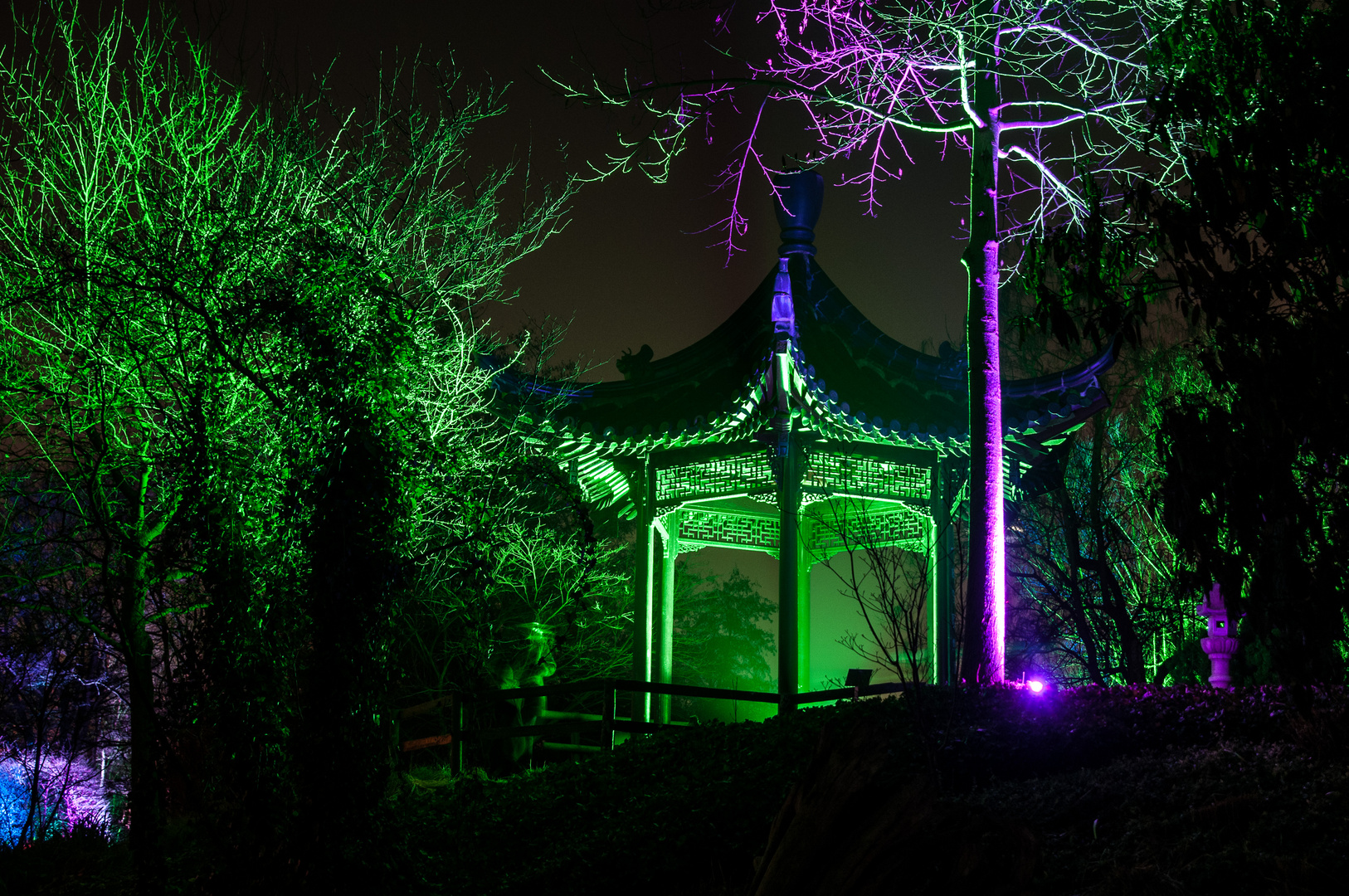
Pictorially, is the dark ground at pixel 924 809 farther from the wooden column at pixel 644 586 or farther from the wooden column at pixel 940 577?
the wooden column at pixel 940 577

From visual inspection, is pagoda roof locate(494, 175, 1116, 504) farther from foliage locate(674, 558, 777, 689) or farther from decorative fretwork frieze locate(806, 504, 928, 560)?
foliage locate(674, 558, 777, 689)

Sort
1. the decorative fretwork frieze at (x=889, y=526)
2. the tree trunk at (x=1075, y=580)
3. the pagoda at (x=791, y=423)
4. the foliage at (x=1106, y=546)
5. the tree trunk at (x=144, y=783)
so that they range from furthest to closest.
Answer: the foliage at (x=1106, y=546)
the tree trunk at (x=1075, y=580)
the decorative fretwork frieze at (x=889, y=526)
the pagoda at (x=791, y=423)
the tree trunk at (x=144, y=783)

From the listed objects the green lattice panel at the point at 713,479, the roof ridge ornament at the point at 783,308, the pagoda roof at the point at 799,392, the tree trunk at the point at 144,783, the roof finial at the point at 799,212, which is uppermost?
the roof finial at the point at 799,212

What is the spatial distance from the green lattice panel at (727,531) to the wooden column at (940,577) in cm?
305

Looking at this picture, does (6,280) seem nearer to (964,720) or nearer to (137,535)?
(137,535)

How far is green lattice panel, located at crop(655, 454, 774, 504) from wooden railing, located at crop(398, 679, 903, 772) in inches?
99.6

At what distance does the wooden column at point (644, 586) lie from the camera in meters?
14.3

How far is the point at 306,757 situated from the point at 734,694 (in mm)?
5833

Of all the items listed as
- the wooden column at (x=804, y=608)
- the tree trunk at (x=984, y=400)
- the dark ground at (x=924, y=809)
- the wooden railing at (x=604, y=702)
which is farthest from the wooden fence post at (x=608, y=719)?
the tree trunk at (x=984, y=400)

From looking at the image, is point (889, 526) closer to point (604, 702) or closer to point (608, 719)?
point (604, 702)

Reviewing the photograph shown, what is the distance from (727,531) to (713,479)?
6.38 ft

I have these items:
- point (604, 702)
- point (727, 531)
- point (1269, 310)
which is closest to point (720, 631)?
point (727, 531)

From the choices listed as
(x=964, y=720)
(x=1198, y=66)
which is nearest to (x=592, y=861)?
(x=964, y=720)

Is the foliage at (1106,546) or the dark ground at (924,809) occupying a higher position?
the foliage at (1106,546)
